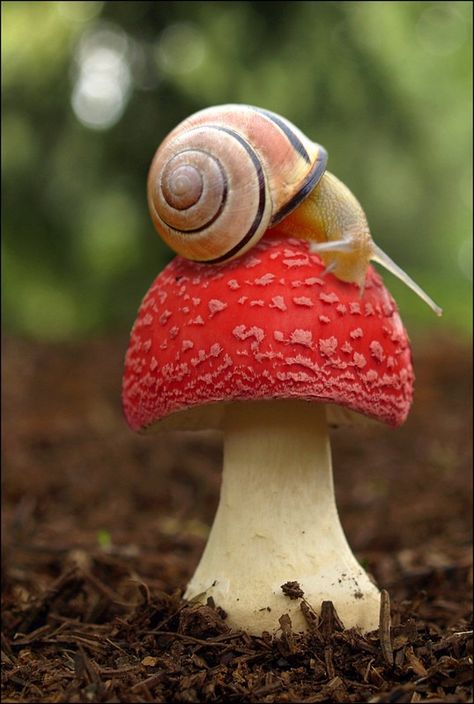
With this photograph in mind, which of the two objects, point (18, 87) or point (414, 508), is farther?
point (18, 87)

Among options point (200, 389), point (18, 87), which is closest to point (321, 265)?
point (200, 389)

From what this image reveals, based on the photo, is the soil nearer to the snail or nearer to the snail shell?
the snail

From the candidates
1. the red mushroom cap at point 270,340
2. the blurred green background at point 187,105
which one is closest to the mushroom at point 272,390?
the red mushroom cap at point 270,340

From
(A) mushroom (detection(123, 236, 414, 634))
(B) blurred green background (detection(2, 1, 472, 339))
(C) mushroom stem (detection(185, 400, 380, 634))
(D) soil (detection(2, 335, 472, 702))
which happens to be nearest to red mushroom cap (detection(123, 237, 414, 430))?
(A) mushroom (detection(123, 236, 414, 634))

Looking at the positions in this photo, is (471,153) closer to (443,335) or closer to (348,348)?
(443,335)

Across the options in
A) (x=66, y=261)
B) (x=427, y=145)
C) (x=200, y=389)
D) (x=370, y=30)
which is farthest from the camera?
(x=66, y=261)

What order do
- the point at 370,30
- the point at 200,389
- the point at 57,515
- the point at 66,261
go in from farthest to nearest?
the point at 66,261
the point at 370,30
the point at 57,515
the point at 200,389
